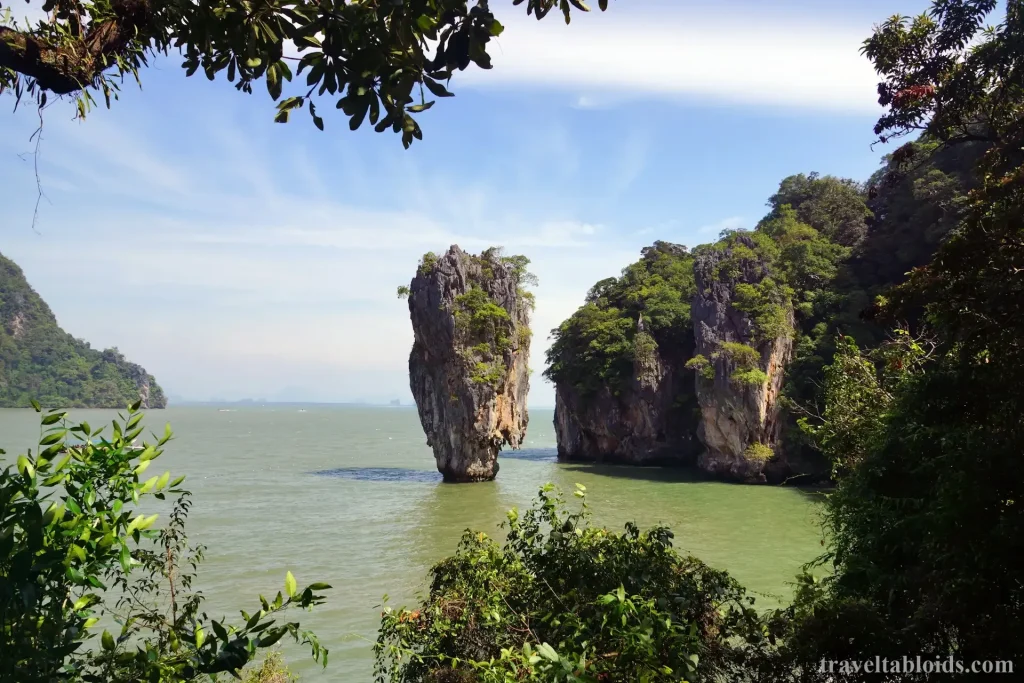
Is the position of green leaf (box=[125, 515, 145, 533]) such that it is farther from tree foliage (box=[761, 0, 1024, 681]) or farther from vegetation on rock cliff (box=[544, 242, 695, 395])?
vegetation on rock cliff (box=[544, 242, 695, 395])

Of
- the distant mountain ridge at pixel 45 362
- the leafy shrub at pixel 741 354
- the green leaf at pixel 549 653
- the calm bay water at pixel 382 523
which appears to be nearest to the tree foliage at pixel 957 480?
the calm bay water at pixel 382 523

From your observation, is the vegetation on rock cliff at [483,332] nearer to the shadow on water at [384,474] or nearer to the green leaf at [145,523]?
the shadow on water at [384,474]

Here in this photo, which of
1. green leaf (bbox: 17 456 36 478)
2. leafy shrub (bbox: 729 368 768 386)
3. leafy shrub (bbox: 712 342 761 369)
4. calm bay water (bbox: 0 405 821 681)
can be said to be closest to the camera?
green leaf (bbox: 17 456 36 478)

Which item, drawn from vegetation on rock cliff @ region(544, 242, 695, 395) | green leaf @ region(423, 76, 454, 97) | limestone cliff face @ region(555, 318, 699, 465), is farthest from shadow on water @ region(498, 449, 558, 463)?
green leaf @ region(423, 76, 454, 97)

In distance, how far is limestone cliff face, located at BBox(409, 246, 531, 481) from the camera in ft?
82.5

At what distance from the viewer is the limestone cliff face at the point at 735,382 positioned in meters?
25.6

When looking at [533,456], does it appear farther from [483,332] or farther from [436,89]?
[436,89]

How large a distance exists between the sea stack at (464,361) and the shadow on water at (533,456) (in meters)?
9.15

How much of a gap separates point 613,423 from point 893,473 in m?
26.9

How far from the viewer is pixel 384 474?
93.5 ft

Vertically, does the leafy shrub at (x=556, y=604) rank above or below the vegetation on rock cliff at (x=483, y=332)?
below

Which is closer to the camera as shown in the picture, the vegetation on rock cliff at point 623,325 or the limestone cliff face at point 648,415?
the limestone cliff face at point 648,415

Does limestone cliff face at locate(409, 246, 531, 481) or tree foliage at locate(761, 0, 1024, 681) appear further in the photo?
limestone cliff face at locate(409, 246, 531, 481)

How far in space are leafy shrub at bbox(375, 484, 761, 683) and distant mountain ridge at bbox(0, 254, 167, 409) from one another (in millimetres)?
102262
